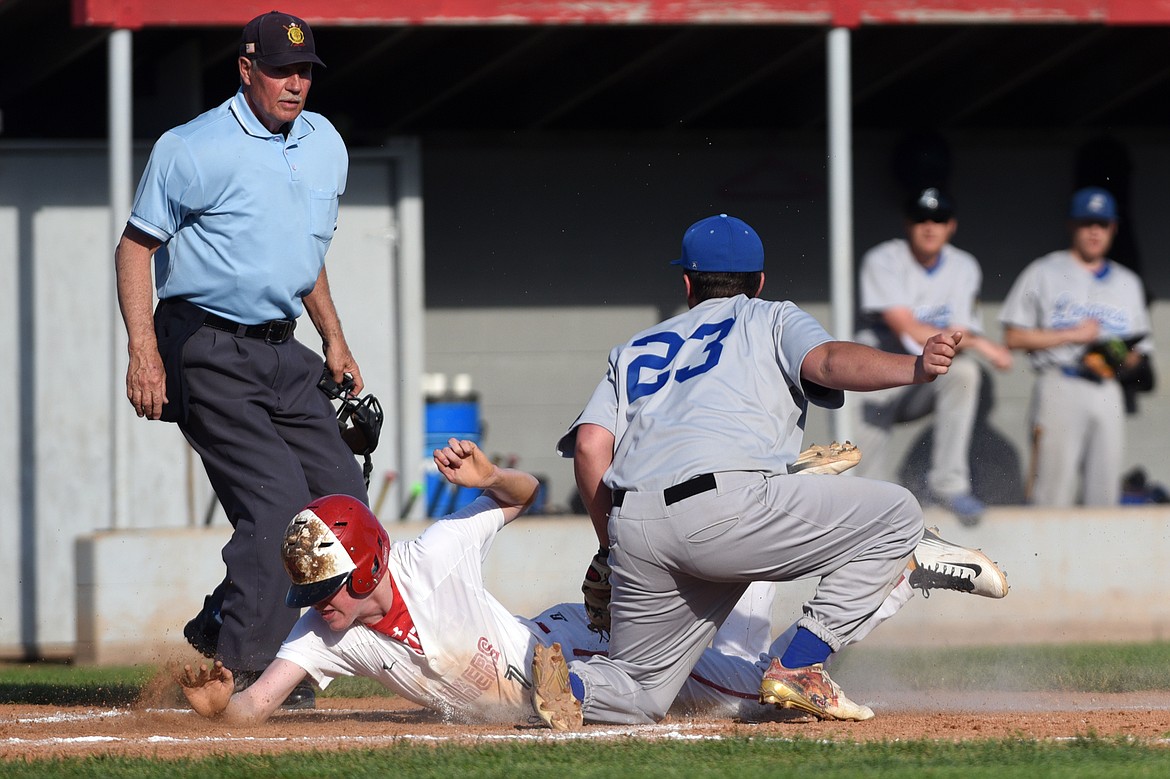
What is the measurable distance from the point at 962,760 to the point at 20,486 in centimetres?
651

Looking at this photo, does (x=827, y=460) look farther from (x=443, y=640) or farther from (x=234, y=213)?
(x=234, y=213)

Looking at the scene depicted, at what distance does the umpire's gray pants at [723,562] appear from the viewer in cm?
474

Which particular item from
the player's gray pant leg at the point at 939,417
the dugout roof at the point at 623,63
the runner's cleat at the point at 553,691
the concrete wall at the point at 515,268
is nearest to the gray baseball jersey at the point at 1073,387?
the player's gray pant leg at the point at 939,417

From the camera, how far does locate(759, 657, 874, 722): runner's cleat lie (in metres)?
4.78

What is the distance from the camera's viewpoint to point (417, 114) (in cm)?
1077

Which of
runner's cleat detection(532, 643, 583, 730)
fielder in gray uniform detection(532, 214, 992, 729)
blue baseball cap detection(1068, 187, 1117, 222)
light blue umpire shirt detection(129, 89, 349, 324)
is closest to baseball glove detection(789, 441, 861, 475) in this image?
fielder in gray uniform detection(532, 214, 992, 729)

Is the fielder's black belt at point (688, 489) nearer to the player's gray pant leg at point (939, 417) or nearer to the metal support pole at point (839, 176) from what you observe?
the metal support pole at point (839, 176)

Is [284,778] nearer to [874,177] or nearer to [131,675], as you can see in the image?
[131,675]

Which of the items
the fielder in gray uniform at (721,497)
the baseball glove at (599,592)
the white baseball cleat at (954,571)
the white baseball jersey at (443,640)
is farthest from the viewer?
the white baseball cleat at (954,571)

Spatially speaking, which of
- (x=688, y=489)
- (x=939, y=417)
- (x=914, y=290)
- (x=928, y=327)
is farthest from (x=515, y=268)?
(x=688, y=489)

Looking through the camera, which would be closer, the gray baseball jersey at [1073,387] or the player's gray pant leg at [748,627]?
the player's gray pant leg at [748,627]

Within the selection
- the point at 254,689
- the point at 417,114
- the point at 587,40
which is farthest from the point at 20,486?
the point at 254,689

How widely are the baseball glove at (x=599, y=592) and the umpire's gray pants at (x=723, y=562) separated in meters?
0.23

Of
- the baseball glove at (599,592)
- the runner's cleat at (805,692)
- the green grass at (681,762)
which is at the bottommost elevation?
the green grass at (681,762)
